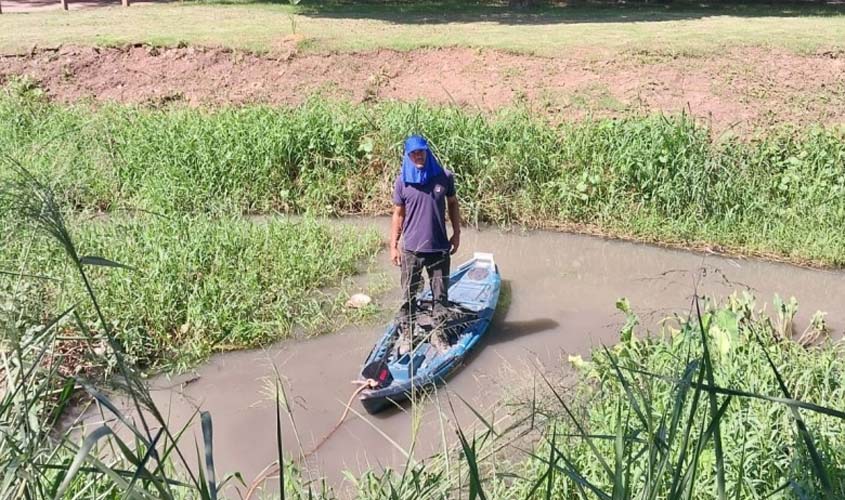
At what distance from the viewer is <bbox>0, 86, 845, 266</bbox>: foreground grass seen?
→ 10062 mm

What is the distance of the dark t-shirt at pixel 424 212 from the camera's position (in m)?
6.95

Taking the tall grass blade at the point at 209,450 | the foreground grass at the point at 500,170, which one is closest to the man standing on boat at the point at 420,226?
the foreground grass at the point at 500,170

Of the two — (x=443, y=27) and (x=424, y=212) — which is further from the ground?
(x=443, y=27)

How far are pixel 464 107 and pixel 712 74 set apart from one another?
156 inches

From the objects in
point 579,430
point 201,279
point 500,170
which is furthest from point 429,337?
point 500,170

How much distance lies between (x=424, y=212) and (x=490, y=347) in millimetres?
1433

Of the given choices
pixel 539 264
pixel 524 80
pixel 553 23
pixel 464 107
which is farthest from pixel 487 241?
pixel 553 23

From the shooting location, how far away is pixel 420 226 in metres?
6.99

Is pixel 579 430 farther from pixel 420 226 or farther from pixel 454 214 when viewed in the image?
pixel 454 214

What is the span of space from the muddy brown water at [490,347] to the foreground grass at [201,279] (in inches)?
11.8

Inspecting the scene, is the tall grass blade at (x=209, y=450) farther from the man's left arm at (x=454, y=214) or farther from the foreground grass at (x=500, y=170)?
the foreground grass at (x=500, y=170)

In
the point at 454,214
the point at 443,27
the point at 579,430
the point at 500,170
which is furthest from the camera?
the point at 443,27

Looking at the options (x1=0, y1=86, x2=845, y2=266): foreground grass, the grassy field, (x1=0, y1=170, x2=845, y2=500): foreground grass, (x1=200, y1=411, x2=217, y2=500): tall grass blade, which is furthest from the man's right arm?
the grassy field

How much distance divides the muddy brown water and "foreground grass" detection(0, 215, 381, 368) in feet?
0.98
